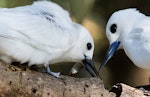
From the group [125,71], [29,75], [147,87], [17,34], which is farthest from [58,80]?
[125,71]

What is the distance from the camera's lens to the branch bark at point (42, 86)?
112 inches

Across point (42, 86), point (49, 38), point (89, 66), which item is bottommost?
point (89, 66)

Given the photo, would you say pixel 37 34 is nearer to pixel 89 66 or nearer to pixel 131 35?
pixel 89 66

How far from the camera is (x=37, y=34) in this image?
10.1ft

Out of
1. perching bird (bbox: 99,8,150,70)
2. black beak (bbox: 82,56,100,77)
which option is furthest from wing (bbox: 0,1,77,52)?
perching bird (bbox: 99,8,150,70)

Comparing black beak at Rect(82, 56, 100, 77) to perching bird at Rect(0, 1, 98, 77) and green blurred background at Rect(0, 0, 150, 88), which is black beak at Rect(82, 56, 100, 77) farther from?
green blurred background at Rect(0, 0, 150, 88)

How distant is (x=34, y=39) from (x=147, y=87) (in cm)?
105

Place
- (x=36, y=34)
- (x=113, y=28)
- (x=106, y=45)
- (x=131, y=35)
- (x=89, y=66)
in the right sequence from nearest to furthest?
(x=36, y=34), (x=89, y=66), (x=131, y=35), (x=113, y=28), (x=106, y=45)

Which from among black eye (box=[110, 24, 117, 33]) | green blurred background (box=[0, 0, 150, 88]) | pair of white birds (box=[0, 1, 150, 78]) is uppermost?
pair of white birds (box=[0, 1, 150, 78])

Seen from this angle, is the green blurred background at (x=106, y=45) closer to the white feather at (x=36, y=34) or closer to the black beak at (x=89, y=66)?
the black beak at (x=89, y=66)

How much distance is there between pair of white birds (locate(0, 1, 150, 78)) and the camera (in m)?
2.97

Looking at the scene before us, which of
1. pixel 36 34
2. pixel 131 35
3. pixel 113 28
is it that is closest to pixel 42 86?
pixel 36 34

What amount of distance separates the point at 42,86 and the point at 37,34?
1.13 feet

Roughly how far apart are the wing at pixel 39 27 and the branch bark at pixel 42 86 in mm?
190
